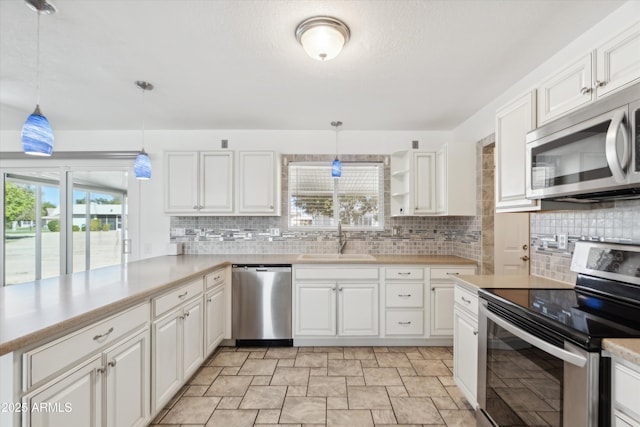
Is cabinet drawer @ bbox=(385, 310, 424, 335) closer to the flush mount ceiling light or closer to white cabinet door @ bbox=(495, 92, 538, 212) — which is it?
white cabinet door @ bbox=(495, 92, 538, 212)

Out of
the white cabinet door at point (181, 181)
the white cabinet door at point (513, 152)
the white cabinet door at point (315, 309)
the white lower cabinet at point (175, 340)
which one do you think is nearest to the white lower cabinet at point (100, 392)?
the white lower cabinet at point (175, 340)

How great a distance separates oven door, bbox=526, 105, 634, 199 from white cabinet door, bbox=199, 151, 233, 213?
281 cm

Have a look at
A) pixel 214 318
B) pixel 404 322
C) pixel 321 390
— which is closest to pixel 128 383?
pixel 214 318

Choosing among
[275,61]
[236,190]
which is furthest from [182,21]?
[236,190]

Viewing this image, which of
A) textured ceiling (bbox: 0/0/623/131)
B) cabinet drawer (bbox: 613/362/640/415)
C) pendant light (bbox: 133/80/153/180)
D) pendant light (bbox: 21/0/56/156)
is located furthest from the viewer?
pendant light (bbox: 133/80/153/180)

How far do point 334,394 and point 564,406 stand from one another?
150 centimetres

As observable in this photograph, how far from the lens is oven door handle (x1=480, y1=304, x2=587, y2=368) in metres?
1.07

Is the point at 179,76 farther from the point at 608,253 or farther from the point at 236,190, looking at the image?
the point at 608,253

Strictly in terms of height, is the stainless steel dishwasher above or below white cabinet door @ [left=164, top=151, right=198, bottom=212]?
below

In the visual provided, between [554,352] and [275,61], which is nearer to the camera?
[554,352]

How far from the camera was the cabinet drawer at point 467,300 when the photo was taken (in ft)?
6.21

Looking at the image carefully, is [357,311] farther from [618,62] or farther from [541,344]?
[618,62]

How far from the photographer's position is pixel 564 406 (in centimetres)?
114

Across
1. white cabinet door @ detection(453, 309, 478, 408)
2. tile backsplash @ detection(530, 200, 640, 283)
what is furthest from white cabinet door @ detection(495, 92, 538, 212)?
white cabinet door @ detection(453, 309, 478, 408)
